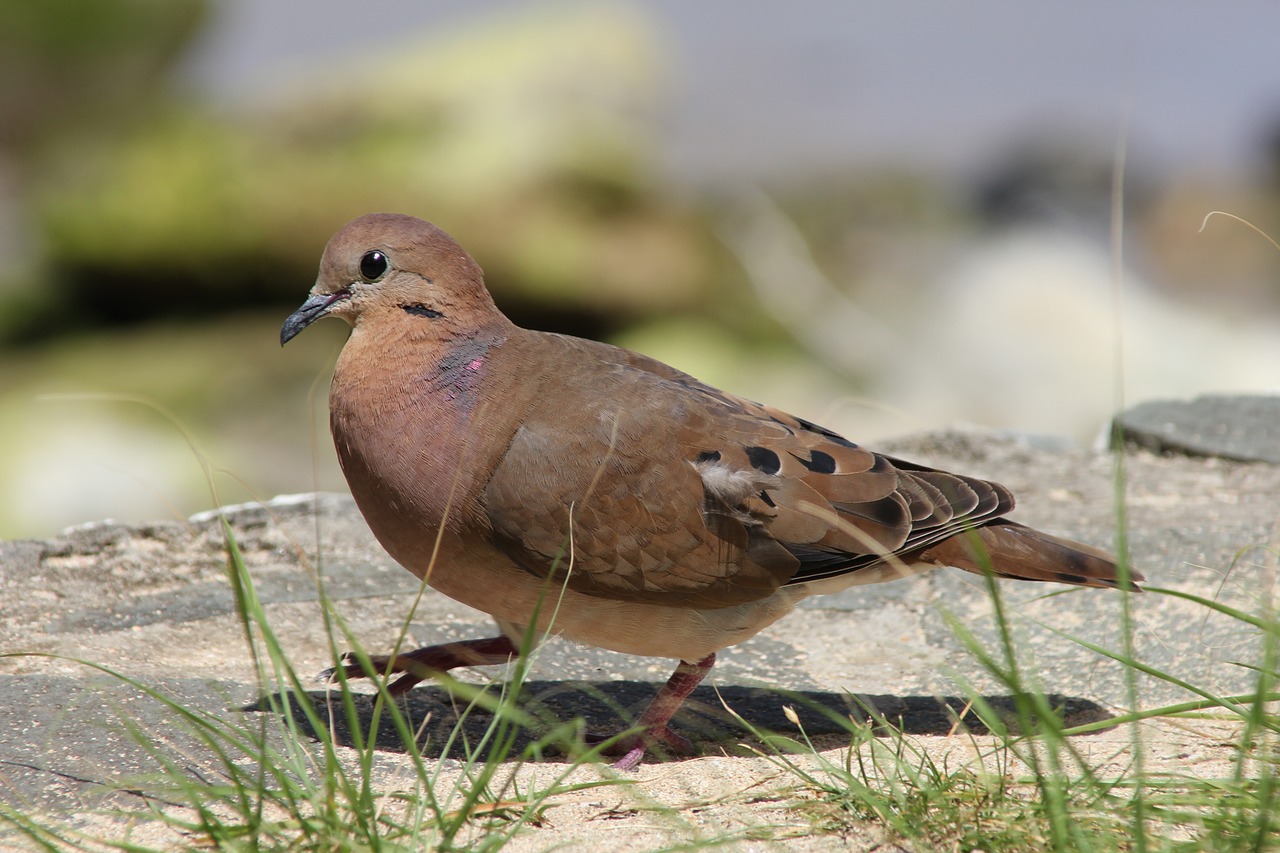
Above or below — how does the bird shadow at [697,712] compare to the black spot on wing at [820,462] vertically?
below

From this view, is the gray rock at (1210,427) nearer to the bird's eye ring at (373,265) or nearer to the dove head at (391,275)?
the dove head at (391,275)

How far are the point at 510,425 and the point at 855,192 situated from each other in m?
15.4

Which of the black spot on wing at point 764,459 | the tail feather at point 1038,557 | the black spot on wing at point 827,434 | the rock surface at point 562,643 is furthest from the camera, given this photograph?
the black spot on wing at point 827,434

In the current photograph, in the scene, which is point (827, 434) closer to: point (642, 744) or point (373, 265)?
point (642, 744)

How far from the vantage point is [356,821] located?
217 cm

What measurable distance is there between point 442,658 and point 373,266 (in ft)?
3.32

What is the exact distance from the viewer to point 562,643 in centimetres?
379

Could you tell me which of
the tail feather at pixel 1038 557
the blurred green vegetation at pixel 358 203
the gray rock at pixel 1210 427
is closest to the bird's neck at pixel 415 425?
the tail feather at pixel 1038 557

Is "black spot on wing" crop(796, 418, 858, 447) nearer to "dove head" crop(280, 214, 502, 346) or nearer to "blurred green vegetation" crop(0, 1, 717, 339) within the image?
"dove head" crop(280, 214, 502, 346)

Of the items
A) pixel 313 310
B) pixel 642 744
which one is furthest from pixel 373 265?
pixel 642 744

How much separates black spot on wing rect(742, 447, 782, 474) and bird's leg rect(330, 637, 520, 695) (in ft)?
2.62

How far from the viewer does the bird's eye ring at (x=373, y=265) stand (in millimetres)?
3258

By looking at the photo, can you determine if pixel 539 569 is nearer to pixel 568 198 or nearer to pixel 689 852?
pixel 689 852

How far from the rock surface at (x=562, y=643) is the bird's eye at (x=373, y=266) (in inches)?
28.1
